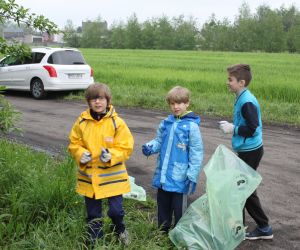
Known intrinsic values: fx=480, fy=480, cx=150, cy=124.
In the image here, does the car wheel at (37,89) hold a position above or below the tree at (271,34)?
below

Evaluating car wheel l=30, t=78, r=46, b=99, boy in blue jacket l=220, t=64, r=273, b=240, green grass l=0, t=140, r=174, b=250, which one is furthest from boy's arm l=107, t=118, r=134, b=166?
car wheel l=30, t=78, r=46, b=99

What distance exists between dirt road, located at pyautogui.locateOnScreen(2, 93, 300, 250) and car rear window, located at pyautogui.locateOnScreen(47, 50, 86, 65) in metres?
1.40

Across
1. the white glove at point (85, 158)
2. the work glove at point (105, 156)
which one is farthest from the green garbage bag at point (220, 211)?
the white glove at point (85, 158)

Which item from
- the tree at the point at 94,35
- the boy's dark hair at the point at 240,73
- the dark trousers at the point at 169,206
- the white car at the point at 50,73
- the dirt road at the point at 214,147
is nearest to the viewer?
the dark trousers at the point at 169,206

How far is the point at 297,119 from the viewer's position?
37.0 ft

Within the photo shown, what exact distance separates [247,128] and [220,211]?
2.78 feet

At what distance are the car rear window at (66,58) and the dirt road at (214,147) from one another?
140cm

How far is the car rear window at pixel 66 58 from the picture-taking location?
15234mm

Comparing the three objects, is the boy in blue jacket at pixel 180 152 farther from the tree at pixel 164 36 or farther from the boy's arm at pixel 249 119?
the tree at pixel 164 36

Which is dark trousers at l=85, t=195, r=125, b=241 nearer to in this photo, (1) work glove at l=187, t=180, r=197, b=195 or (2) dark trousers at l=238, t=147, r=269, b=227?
(1) work glove at l=187, t=180, r=197, b=195

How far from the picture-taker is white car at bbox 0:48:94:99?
15.0 metres

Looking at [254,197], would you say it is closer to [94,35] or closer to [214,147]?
[214,147]

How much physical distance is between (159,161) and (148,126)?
6.20 m

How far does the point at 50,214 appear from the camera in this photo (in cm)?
431
